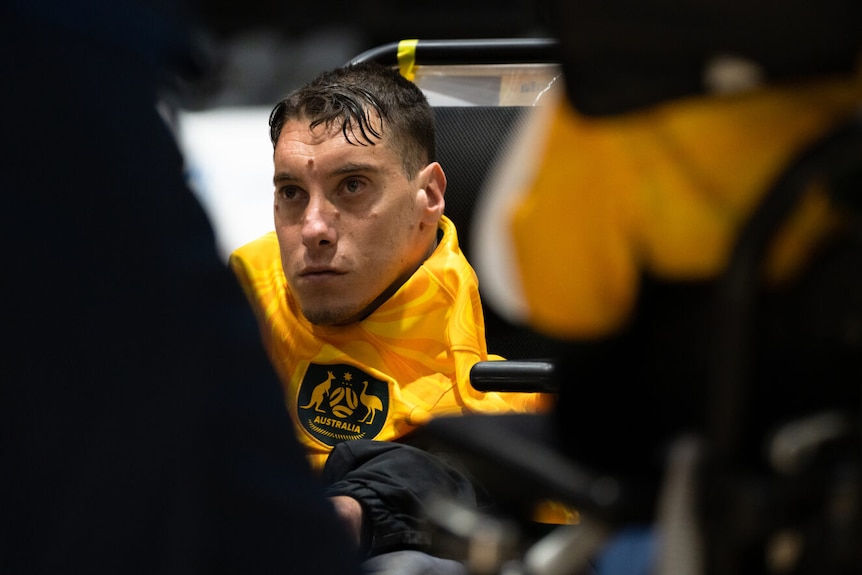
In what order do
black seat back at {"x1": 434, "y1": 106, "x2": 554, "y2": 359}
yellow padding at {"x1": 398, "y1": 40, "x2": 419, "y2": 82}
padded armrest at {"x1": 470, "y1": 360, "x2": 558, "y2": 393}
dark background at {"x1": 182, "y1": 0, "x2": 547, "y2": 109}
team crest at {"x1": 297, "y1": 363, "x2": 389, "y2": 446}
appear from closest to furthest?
padded armrest at {"x1": 470, "y1": 360, "x2": 558, "y2": 393}
team crest at {"x1": 297, "y1": 363, "x2": 389, "y2": 446}
black seat back at {"x1": 434, "y1": 106, "x2": 554, "y2": 359}
yellow padding at {"x1": 398, "y1": 40, "x2": 419, "y2": 82}
dark background at {"x1": 182, "y1": 0, "x2": 547, "y2": 109}

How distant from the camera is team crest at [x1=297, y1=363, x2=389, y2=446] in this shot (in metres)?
1.62

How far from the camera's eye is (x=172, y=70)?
0.63 meters

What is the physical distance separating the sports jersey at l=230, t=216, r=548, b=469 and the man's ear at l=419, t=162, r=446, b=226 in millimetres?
79

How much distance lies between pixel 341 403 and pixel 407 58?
2.89ft

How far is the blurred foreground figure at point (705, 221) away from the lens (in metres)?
0.68

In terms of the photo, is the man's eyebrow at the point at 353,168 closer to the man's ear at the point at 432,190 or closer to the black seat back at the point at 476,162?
the man's ear at the point at 432,190

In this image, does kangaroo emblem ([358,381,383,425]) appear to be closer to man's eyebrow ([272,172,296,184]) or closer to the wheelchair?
man's eyebrow ([272,172,296,184])

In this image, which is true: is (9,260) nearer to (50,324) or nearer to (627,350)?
(50,324)

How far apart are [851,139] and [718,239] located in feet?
0.36

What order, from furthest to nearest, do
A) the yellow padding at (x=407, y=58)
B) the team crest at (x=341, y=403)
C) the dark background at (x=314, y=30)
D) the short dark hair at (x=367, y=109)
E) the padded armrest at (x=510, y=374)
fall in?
1. the dark background at (x=314, y=30)
2. the yellow padding at (x=407, y=58)
3. the short dark hair at (x=367, y=109)
4. the team crest at (x=341, y=403)
5. the padded armrest at (x=510, y=374)

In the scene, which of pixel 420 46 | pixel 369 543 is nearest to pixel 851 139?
pixel 369 543

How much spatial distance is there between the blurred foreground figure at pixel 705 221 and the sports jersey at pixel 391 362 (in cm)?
87

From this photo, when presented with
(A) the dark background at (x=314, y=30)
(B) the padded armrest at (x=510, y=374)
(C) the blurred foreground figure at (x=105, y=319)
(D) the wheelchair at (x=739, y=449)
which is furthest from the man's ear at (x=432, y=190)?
(A) the dark background at (x=314, y=30)

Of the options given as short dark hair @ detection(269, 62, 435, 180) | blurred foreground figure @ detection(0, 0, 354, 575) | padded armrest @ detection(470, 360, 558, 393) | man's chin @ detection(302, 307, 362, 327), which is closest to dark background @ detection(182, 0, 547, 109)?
short dark hair @ detection(269, 62, 435, 180)
